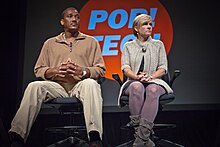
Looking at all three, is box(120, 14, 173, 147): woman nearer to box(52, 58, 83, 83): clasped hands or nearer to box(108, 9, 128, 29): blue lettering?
box(52, 58, 83, 83): clasped hands

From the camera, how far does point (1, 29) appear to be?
12.7 feet

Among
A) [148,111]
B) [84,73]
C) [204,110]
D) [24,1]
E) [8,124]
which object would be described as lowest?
[8,124]

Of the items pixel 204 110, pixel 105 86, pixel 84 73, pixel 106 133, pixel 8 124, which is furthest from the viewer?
pixel 105 86

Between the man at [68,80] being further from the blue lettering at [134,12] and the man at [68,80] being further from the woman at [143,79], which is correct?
the blue lettering at [134,12]

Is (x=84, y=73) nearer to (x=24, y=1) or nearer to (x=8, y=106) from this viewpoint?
(x=8, y=106)

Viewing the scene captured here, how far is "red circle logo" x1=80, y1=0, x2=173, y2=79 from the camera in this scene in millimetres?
4441

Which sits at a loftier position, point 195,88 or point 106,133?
point 195,88

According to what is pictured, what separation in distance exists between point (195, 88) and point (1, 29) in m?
2.71

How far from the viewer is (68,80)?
9.48 ft

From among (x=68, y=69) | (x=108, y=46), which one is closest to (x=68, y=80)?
(x=68, y=69)

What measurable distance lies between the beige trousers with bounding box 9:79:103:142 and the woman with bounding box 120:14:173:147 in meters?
0.32

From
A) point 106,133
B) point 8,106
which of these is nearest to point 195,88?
point 106,133

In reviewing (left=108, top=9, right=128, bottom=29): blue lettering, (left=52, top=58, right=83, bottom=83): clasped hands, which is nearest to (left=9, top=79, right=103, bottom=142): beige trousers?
(left=52, top=58, right=83, bottom=83): clasped hands

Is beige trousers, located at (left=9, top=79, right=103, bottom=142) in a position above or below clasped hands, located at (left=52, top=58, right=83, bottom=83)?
below
